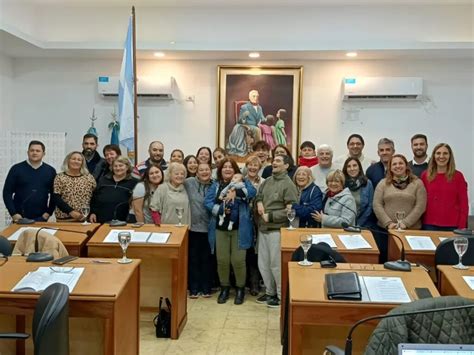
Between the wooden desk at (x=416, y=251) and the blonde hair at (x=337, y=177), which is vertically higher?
the blonde hair at (x=337, y=177)

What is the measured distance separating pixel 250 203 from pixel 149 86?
8.84 ft

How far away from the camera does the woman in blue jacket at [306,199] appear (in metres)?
4.46


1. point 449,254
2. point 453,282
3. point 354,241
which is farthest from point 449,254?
point 453,282

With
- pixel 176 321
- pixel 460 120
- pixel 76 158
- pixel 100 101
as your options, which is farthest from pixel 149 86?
pixel 460 120

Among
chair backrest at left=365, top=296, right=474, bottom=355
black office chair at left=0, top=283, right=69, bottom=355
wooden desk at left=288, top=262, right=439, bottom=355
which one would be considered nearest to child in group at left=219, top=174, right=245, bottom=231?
wooden desk at left=288, top=262, right=439, bottom=355

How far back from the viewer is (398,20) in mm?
6238

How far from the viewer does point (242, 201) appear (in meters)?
4.62

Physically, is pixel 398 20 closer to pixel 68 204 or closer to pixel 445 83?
pixel 445 83

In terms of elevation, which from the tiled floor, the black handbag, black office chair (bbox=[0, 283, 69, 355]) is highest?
black office chair (bbox=[0, 283, 69, 355])

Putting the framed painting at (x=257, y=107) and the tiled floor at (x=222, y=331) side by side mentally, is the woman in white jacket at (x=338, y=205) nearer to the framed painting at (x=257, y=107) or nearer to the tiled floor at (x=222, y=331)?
the tiled floor at (x=222, y=331)

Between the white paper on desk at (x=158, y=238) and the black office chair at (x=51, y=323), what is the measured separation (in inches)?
58.4

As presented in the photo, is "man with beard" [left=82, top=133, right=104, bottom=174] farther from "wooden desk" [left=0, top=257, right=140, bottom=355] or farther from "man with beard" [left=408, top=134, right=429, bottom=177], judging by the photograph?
"man with beard" [left=408, top=134, right=429, bottom=177]

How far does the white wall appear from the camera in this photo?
6410 mm

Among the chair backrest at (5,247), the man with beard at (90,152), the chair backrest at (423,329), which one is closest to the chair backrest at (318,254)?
the chair backrest at (423,329)
